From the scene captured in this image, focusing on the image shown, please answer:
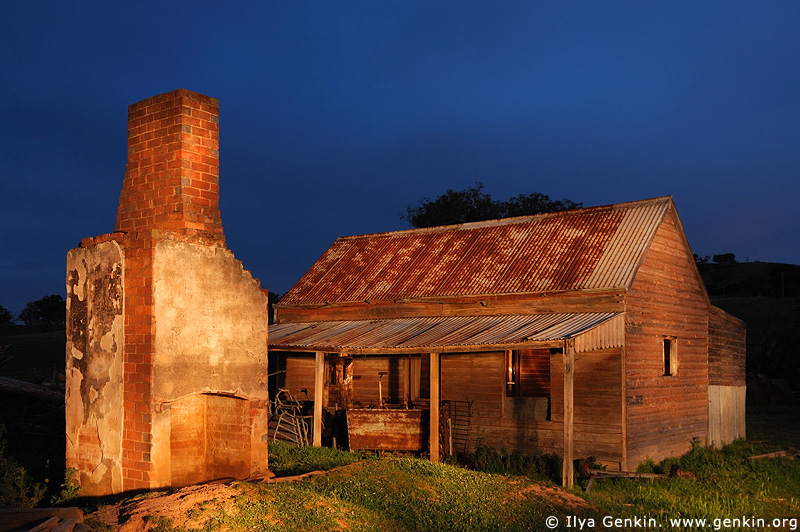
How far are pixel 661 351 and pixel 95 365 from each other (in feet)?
39.7

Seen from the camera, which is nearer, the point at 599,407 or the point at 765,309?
the point at 599,407

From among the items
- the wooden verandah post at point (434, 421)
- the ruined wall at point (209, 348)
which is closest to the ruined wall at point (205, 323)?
the ruined wall at point (209, 348)

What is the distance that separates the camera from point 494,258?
60.7 feet

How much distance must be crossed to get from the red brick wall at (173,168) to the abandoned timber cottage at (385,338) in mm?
24

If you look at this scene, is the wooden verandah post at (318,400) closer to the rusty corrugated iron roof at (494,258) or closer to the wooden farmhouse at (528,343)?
the wooden farmhouse at (528,343)

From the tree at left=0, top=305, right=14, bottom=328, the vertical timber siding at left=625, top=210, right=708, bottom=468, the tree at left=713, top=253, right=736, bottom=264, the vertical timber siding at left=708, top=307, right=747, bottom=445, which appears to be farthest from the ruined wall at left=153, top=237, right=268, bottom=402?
the tree at left=713, top=253, right=736, bottom=264

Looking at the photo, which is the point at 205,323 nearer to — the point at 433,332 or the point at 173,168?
the point at 173,168

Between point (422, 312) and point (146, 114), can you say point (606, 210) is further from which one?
point (146, 114)

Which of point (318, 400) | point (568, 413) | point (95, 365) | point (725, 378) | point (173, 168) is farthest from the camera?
point (725, 378)

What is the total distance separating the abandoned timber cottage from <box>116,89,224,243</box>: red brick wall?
24mm

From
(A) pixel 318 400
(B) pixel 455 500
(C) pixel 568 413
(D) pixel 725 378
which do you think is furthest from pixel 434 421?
(D) pixel 725 378

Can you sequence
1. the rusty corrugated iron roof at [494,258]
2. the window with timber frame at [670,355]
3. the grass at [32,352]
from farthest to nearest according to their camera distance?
the grass at [32,352] < the window with timber frame at [670,355] < the rusty corrugated iron roof at [494,258]

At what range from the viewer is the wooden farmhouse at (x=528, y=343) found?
1491 centimetres

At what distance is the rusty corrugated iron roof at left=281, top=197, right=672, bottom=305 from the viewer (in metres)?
16.4
